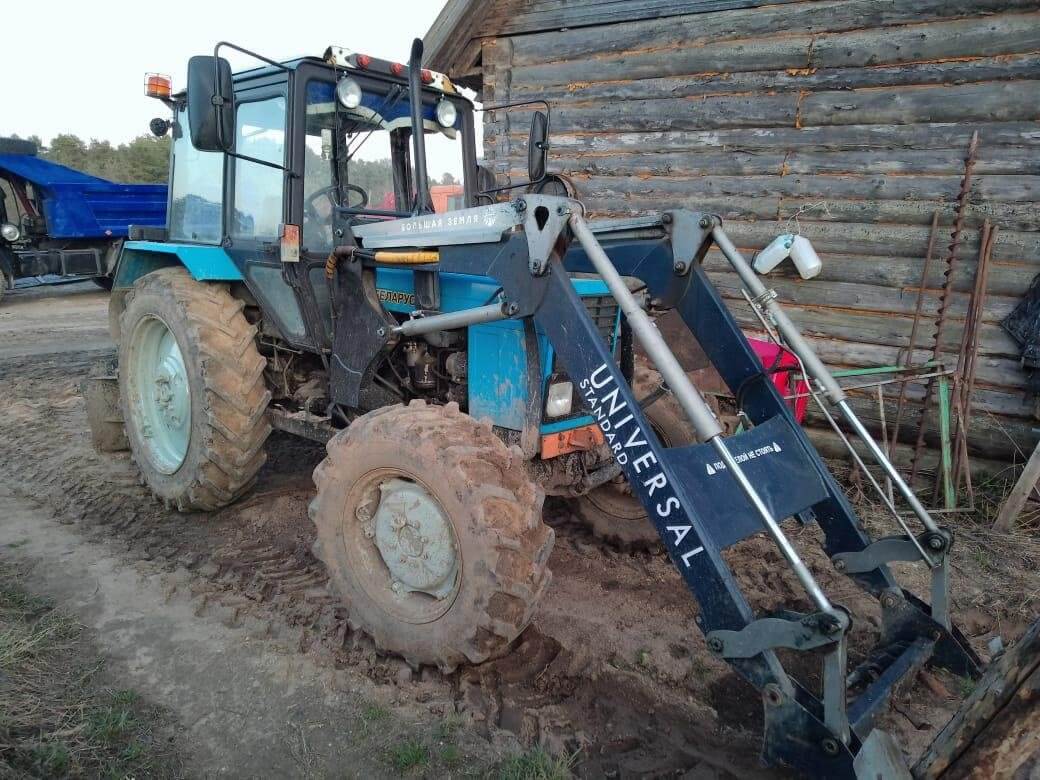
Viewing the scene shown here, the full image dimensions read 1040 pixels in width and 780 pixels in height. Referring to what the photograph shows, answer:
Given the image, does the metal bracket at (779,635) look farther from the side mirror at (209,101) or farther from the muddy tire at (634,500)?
the side mirror at (209,101)

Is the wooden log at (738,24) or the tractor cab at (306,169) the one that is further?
the wooden log at (738,24)

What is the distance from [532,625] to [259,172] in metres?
2.98

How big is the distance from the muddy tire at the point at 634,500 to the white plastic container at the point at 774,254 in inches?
89.0

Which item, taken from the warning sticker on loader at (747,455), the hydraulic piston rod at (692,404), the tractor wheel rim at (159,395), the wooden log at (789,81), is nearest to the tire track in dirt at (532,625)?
the tractor wheel rim at (159,395)

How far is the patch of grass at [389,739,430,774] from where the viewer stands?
8.16 feet

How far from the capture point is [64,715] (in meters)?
2.66

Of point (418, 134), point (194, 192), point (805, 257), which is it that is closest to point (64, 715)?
point (418, 134)

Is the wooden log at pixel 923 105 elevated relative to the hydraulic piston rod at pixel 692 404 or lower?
elevated

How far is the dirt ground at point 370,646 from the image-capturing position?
2.62m

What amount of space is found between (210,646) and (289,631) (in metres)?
0.35

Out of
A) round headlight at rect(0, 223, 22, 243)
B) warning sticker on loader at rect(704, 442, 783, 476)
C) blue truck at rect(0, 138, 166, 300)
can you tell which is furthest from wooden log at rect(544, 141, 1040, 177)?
round headlight at rect(0, 223, 22, 243)

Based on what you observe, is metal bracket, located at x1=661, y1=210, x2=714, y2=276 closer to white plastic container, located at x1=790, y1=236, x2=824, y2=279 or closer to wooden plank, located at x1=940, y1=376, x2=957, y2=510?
white plastic container, located at x1=790, y1=236, x2=824, y2=279

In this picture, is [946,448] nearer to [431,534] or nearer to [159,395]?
[431,534]

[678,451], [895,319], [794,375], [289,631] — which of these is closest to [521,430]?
[678,451]
